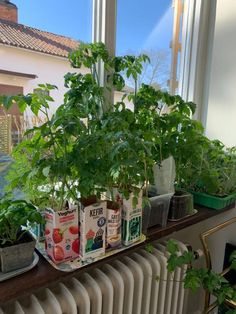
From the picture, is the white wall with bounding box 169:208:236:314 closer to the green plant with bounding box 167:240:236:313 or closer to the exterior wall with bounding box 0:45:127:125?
the green plant with bounding box 167:240:236:313

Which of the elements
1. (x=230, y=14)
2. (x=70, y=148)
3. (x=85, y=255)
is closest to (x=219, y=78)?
(x=230, y=14)

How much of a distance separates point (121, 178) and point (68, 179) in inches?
7.6

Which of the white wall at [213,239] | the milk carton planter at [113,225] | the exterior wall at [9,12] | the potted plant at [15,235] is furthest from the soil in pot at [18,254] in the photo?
the white wall at [213,239]

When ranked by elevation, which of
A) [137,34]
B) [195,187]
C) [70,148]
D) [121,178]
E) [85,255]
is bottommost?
[85,255]

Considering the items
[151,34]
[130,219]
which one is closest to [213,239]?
[130,219]

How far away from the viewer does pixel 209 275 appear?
104cm

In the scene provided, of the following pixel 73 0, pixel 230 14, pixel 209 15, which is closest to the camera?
pixel 73 0

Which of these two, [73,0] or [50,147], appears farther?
[73,0]

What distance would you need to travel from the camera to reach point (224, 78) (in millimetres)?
1590

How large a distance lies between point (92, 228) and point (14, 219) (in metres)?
0.26

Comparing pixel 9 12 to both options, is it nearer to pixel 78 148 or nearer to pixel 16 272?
pixel 78 148

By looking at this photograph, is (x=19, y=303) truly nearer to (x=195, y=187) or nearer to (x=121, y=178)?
(x=121, y=178)

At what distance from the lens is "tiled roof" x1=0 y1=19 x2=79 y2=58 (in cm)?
104

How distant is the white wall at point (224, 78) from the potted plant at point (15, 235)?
1.26 m
